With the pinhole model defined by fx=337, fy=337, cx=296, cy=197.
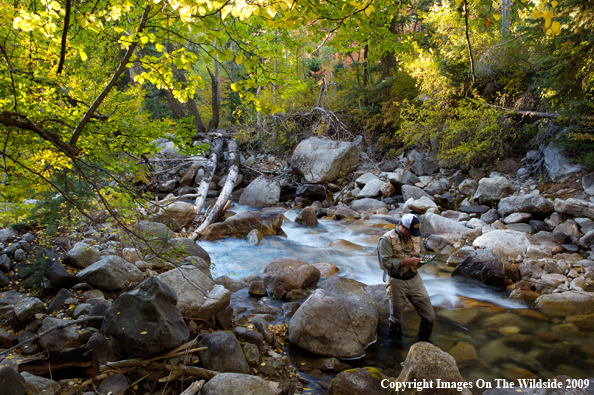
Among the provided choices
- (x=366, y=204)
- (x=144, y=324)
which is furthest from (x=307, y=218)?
(x=144, y=324)

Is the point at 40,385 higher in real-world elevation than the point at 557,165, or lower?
lower

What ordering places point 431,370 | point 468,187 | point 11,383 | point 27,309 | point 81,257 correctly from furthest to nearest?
point 468,187, point 81,257, point 27,309, point 431,370, point 11,383

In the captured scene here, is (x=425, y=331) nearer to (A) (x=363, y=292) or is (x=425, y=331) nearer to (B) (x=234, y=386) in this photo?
(A) (x=363, y=292)

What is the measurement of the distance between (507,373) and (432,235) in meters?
4.94

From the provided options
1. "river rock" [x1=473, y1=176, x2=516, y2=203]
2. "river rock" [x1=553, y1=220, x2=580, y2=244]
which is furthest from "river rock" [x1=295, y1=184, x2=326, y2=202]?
"river rock" [x1=553, y1=220, x2=580, y2=244]

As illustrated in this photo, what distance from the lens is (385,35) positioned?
399 centimetres

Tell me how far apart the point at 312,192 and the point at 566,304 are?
30.4 feet

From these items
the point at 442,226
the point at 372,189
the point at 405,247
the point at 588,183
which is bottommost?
the point at 442,226

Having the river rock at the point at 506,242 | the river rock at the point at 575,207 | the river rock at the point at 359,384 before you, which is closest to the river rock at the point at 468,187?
the river rock at the point at 575,207

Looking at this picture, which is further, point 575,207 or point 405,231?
point 575,207

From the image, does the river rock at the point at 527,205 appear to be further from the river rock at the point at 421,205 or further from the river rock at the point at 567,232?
the river rock at the point at 421,205

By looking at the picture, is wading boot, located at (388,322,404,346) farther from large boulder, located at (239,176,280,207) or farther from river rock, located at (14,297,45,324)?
large boulder, located at (239,176,280,207)

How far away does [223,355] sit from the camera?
3.50 metres

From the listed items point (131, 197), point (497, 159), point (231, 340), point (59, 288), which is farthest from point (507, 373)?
point (497, 159)
